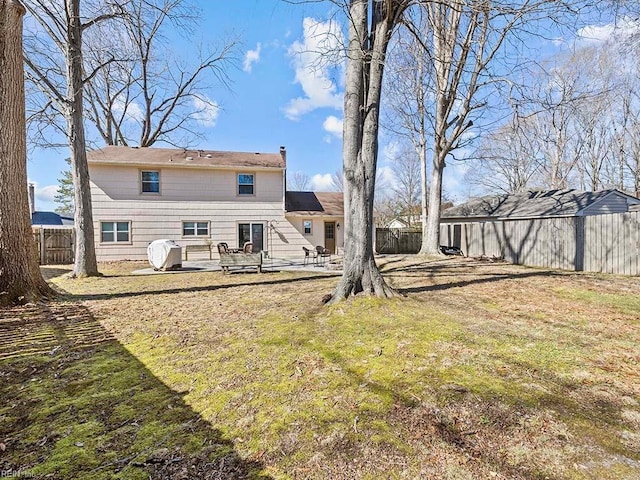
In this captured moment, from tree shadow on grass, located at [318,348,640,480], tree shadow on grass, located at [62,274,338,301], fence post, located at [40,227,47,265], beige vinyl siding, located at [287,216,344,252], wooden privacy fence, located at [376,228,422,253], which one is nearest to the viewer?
tree shadow on grass, located at [318,348,640,480]

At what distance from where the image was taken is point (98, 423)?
2.42 meters

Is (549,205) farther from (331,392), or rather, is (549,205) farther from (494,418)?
(331,392)

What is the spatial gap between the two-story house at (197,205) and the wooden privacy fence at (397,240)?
3.65 meters

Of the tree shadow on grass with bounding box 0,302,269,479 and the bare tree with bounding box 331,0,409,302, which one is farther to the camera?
the bare tree with bounding box 331,0,409,302

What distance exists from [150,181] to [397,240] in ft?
49.2

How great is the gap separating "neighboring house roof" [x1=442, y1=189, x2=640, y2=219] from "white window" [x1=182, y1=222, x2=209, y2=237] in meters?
16.1

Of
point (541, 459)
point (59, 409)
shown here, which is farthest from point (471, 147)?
point (59, 409)

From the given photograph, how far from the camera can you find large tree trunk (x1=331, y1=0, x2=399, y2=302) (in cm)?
554

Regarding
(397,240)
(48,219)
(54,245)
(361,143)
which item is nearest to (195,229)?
(54,245)

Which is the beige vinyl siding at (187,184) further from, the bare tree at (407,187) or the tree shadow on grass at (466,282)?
the bare tree at (407,187)

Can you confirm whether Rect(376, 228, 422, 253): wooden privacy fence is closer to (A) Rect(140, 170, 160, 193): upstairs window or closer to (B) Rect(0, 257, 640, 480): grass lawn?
(A) Rect(140, 170, 160, 193): upstairs window

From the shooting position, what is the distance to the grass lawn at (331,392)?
6.35 feet

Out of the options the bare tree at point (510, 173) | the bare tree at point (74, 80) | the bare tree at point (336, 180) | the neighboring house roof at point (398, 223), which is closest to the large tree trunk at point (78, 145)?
the bare tree at point (74, 80)

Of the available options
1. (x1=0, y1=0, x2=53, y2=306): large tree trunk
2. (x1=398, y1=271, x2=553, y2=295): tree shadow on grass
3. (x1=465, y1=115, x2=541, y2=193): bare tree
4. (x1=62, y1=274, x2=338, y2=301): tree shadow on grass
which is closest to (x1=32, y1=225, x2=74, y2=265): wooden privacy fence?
(x1=62, y1=274, x2=338, y2=301): tree shadow on grass
